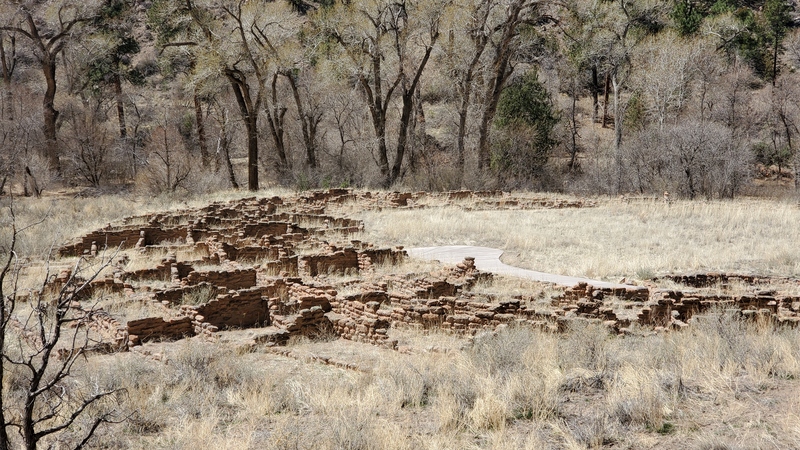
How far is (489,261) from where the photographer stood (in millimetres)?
15625

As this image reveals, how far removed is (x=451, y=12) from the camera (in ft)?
97.4

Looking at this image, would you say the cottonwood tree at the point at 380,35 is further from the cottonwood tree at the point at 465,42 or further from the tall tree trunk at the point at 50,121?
the tall tree trunk at the point at 50,121

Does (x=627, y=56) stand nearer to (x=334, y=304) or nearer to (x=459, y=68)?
(x=459, y=68)

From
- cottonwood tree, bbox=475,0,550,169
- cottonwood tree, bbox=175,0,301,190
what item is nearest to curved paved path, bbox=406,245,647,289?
cottonwood tree, bbox=475,0,550,169

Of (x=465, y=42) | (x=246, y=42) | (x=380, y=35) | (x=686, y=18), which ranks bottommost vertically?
(x=246, y=42)

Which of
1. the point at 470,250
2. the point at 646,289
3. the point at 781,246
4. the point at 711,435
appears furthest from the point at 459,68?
the point at 711,435

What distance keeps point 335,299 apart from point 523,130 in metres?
24.9

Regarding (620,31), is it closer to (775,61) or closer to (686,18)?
(686,18)

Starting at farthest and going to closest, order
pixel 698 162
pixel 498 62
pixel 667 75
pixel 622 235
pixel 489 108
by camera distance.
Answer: pixel 667 75, pixel 498 62, pixel 489 108, pixel 698 162, pixel 622 235

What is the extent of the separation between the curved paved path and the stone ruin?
104cm

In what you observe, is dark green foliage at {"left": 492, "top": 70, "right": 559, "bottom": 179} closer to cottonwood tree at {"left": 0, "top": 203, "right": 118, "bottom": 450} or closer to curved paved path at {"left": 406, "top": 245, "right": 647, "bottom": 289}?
curved paved path at {"left": 406, "top": 245, "right": 647, "bottom": 289}

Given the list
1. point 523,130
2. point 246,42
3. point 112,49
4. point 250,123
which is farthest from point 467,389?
point 112,49

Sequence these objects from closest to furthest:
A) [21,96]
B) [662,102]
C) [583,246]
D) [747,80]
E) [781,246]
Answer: [781,246]
[583,246]
[662,102]
[21,96]
[747,80]

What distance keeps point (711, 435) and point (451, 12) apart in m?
26.8
